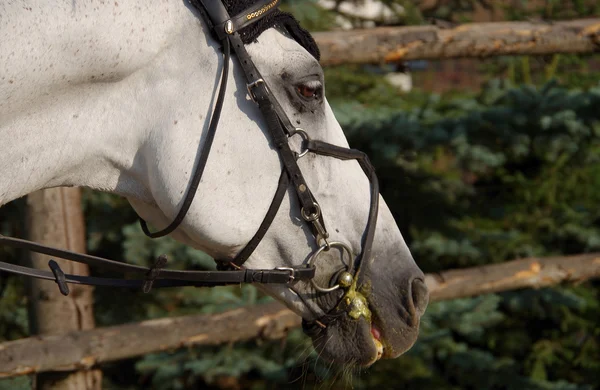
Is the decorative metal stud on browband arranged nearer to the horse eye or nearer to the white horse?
the white horse

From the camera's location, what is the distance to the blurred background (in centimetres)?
459

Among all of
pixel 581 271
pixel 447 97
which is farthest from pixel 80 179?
pixel 447 97

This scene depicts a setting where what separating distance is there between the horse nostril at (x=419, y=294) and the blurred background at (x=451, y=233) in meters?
1.92

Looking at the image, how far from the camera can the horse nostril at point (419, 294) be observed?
92.1 inches

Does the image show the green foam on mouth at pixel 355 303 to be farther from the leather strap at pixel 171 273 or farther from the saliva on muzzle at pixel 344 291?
the leather strap at pixel 171 273

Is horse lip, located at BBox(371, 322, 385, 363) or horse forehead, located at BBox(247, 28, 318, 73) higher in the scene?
horse forehead, located at BBox(247, 28, 318, 73)

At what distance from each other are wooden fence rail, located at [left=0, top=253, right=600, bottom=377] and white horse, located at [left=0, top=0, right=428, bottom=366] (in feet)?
4.24

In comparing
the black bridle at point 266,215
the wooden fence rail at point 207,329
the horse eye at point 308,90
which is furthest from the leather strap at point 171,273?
the wooden fence rail at point 207,329

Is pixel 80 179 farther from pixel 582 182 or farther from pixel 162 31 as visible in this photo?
pixel 582 182

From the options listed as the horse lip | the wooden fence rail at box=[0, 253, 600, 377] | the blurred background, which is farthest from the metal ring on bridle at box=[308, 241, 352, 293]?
the blurred background

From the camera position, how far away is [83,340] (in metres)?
3.35

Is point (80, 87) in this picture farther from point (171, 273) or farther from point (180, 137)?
point (171, 273)

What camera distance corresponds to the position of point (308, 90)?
7.17 feet

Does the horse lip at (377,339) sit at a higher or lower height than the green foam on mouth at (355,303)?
lower
